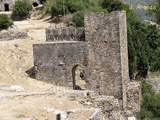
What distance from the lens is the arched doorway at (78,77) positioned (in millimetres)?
25462

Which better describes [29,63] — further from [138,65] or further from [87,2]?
[87,2]

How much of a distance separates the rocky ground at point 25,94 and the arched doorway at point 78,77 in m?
1.13

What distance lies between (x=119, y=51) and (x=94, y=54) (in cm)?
87

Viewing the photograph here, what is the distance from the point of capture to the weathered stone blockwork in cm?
2541

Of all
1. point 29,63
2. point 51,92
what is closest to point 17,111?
point 51,92

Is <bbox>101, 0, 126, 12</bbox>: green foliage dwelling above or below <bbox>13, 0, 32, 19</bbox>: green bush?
above

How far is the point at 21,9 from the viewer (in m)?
41.5

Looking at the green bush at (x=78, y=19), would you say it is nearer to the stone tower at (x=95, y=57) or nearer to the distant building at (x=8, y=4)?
the distant building at (x=8, y=4)

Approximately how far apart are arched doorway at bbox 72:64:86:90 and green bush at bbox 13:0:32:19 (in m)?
15.6

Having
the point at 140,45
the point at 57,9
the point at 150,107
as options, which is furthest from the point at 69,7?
the point at 150,107

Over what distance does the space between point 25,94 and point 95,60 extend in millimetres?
4879

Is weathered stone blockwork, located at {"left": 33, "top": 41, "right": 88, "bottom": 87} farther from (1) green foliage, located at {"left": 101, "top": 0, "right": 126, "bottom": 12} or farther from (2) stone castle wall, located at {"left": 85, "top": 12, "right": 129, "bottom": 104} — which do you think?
(1) green foliage, located at {"left": 101, "top": 0, "right": 126, "bottom": 12}

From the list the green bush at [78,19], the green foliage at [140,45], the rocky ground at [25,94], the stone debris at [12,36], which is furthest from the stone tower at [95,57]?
the green foliage at [140,45]

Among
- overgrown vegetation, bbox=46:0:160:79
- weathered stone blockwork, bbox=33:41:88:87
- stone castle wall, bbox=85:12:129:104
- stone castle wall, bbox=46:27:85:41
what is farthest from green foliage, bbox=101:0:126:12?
stone castle wall, bbox=85:12:129:104
